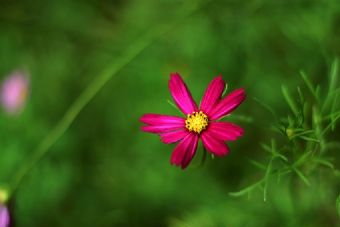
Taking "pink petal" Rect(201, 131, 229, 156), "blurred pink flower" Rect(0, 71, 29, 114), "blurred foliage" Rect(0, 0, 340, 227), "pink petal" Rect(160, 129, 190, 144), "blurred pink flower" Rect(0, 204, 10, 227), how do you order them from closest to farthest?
1. "pink petal" Rect(201, 131, 229, 156)
2. "pink petal" Rect(160, 129, 190, 144)
3. "blurred pink flower" Rect(0, 204, 10, 227)
4. "blurred foliage" Rect(0, 0, 340, 227)
5. "blurred pink flower" Rect(0, 71, 29, 114)

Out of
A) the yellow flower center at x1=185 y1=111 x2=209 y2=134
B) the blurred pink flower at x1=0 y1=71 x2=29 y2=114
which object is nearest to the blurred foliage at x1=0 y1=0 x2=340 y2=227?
the blurred pink flower at x1=0 y1=71 x2=29 y2=114

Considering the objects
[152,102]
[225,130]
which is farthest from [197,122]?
[152,102]

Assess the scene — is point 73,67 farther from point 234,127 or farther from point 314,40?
point 234,127

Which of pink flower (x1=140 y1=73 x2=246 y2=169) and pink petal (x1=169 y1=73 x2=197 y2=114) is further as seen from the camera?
pink petal (x1=169 y1=73 x2=197 y2=114)

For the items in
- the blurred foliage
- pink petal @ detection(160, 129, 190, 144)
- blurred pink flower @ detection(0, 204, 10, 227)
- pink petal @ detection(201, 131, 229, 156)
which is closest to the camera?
pink petal @ detection(201, 131, 229, 156)

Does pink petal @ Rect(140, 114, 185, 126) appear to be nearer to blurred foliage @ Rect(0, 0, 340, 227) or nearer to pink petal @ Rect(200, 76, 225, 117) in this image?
pink petal @ Rect(200, 76, 225, 117)

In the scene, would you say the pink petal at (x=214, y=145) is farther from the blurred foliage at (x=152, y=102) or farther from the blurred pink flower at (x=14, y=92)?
the blurred pink flower at (x=14, y=92)
